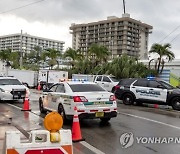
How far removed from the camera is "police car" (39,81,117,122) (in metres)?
10.1

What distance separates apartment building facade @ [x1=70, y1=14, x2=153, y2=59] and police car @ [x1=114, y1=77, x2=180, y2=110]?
317 ft

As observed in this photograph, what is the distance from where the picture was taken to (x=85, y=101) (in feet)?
33.1

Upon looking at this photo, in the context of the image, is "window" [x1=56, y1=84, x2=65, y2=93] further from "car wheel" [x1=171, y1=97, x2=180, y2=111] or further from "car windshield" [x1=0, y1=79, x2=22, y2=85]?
"car windshield" [x1=0, y1=79, x2=22, y2=85]

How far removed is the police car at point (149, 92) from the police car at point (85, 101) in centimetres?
691

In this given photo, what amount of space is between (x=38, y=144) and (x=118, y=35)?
12084 centimetres

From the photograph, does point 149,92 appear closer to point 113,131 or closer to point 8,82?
point 8,82

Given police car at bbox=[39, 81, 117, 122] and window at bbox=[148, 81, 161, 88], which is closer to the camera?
police car at bbox=[39, 81, 117, 122]

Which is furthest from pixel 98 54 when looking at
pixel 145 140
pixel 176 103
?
pixel 145 140

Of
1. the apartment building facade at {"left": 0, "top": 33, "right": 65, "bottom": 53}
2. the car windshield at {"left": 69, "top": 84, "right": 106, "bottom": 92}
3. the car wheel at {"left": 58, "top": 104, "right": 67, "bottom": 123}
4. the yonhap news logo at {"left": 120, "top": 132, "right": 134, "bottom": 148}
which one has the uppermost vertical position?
the apartment building facade at {"left": 0, "top": 33, "right": 65, "bottom": 53}

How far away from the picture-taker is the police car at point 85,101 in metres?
10.1

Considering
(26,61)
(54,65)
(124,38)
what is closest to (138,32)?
(124,38)

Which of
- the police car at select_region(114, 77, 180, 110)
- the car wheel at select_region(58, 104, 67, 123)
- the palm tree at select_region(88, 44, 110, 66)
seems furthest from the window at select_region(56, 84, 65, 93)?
the palm tree at select_region(88, 44, 110, 66)

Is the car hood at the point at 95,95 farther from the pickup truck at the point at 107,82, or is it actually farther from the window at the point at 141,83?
the pickup truck at the point at 107,82

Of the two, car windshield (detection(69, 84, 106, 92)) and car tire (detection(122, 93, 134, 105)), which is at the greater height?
car windshield (detection(69, 84, 106, 92))
